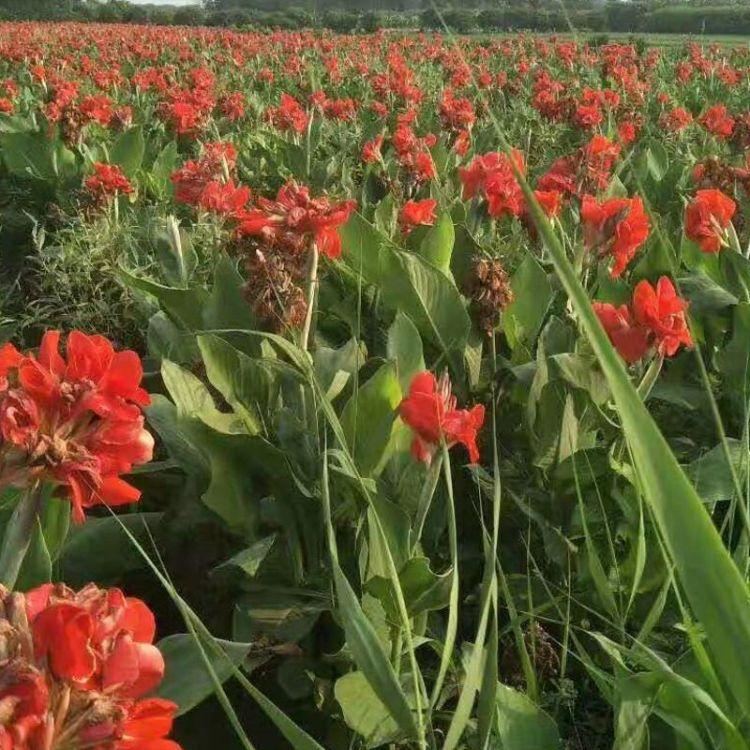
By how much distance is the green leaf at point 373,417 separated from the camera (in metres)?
1.86

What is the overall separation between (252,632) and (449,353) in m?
0.93

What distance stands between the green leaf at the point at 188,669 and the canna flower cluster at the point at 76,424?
201 millimetres

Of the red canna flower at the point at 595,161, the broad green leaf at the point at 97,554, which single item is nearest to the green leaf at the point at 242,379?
the broad green leaf at the point at 97,554

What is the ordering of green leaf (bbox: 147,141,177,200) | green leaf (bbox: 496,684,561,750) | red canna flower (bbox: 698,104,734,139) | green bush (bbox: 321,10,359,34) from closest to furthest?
green leaf (bbox: 496,684,561,750)
red canna flower (bbox: 698,104,734,139)
green leaf (bbox: 147,141,177,200)
green bush (bbox: 321,10,359,34)

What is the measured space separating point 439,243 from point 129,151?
9.80 ft

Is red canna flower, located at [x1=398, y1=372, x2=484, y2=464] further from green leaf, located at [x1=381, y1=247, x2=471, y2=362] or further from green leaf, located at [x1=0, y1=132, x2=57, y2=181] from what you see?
green leaf, located at [x1=0, y1=132, x2=57, y2=181]

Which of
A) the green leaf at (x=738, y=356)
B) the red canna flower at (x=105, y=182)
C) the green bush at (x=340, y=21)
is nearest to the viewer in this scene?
the green leaf at (x=738, y=356)

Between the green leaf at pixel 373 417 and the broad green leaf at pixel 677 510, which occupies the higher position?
the broad green leaf at pixel 677 510

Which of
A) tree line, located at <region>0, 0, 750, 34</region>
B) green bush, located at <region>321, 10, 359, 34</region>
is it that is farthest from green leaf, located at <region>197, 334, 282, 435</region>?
green bush, located at <region>321, 10, 359, 34</region>

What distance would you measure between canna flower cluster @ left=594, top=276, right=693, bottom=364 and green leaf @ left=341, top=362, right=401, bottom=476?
0.41 m

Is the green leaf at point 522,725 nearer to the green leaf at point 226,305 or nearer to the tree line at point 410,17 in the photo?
the green leaf at point 226,305

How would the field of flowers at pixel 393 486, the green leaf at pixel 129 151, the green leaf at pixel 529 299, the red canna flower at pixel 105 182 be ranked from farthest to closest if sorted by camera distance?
the green leaf at pixel 129 151
the red canna flower at pixel 105 182
the green leaf at pixel 529 299
the field of flowers at pixel 393 486

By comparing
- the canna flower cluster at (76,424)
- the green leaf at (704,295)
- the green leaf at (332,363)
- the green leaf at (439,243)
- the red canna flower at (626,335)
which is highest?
the canna flower cluster at (76,424)

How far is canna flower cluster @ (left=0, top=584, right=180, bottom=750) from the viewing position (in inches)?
28.1
